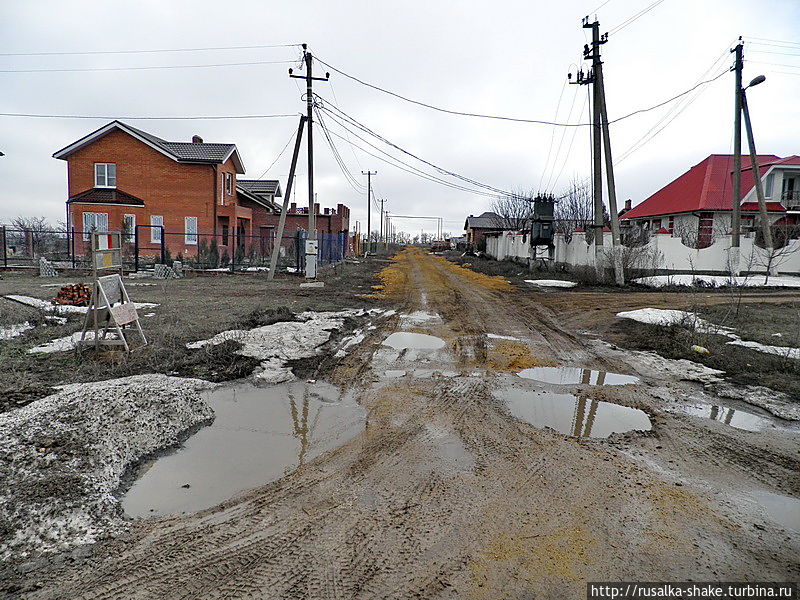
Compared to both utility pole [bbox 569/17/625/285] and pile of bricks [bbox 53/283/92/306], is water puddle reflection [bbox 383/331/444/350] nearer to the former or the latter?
pile of bricks [bbox 53/283/92/306]

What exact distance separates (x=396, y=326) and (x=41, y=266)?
57.7 ft

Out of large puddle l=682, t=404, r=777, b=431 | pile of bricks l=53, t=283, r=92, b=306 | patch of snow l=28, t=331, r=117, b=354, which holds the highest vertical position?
pile of bricks l=53, t=283, r=92, b=306

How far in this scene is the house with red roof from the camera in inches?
1331

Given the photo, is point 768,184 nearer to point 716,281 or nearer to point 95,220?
point 716,281

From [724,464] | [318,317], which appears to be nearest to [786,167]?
[318,317]

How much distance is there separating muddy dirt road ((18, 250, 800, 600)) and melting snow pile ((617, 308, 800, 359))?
12.8ft

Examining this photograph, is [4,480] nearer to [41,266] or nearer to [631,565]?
[631,565]

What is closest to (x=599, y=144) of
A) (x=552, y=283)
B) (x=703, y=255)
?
(x=552, y=283)

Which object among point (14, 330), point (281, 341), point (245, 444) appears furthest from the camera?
point (14, 330)

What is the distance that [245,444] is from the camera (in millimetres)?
5059

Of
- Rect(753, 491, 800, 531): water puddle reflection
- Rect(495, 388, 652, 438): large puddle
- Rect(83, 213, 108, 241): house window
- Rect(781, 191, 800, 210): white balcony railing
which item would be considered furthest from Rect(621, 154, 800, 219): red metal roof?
Rect(83, 213, 108, 241): house window

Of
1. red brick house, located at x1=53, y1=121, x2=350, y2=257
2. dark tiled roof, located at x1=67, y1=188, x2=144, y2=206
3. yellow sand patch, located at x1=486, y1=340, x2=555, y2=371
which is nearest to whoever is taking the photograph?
yellow sand patch, located at x1=486, y1=340, x2=555, y2=371

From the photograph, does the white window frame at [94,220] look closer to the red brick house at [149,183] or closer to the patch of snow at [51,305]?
the red brick house at [149,183]

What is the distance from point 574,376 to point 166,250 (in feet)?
81.4
